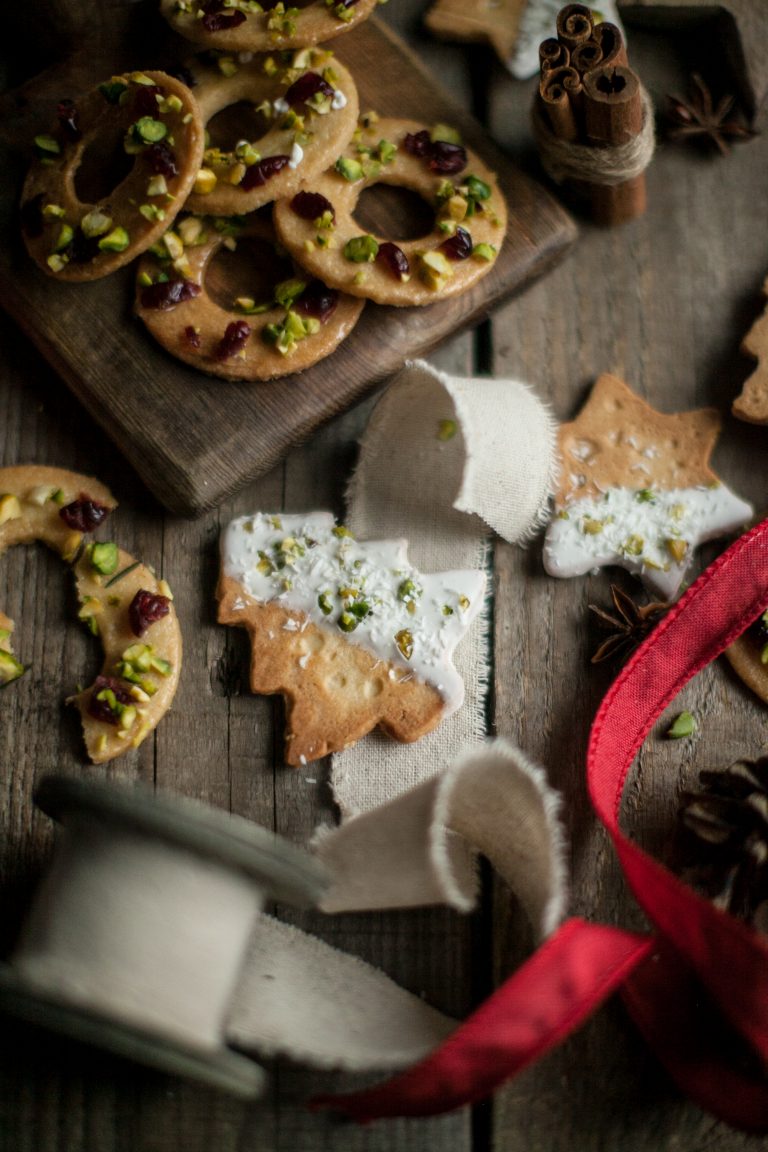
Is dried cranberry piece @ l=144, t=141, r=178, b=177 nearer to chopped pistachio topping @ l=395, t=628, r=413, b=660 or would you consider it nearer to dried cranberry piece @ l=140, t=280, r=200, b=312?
dried cranberry piece @ l=140, t=280, r=200, b=312

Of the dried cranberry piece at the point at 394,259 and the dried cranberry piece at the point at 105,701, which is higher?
the dried cranberry piece at the point at 394,259

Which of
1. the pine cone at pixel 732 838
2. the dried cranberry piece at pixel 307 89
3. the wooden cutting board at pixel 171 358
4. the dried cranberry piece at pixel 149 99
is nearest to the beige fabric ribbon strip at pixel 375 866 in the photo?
the wooden cutting board at pixel 171 358

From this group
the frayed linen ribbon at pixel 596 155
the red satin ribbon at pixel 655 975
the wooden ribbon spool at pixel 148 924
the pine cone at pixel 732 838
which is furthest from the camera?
the frayed linen ribbon at pixel 596 155

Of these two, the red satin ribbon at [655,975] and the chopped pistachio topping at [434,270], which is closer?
the red satin ribbon at [655,975]

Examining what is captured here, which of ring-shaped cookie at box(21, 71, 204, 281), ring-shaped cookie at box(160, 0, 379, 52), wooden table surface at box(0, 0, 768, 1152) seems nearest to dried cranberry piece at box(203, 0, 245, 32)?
ring-shaped cookie at box(160, 0, 379, 52)

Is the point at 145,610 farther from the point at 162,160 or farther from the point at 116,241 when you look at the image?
the point at 162,160

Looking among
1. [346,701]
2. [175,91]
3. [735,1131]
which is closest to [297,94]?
[175,91]

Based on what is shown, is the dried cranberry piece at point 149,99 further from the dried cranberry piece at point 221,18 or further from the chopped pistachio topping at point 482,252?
the chopped pistachio topping at point 482,252
